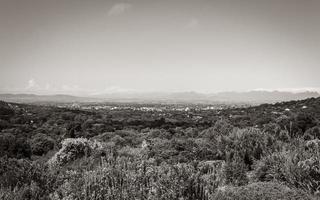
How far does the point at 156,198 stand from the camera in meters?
4.77

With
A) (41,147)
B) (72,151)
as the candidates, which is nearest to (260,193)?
(72,151)

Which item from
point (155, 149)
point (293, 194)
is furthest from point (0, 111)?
point (293, 194)

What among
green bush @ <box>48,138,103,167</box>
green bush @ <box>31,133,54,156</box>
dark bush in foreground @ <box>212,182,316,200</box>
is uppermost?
dark bush in foreground @ <box>212,182,316,200</box>

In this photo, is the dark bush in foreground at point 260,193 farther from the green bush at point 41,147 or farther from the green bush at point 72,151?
the green bush at point 41,147

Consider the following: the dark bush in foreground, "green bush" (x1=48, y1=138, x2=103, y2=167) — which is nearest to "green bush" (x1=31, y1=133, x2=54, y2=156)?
"green bush" (x1=48, y1=138, x2=103, y2=167)

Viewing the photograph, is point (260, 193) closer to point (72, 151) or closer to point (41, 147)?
point (72, 151)

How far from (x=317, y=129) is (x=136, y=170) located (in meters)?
14.1

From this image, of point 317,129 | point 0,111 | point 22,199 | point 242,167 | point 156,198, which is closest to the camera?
point 156,198

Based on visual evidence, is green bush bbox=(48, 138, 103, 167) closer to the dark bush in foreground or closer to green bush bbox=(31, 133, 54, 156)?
the dark bush in foreground

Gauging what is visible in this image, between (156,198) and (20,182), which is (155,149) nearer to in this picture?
(20,182)

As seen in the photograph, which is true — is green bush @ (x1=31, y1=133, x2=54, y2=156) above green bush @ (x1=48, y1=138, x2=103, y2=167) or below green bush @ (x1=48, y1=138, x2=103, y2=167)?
below

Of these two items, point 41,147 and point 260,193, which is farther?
point 41,147

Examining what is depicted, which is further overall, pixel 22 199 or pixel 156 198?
pixel 22 199

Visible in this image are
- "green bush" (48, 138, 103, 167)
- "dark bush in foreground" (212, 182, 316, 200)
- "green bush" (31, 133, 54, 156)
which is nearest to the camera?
"dark bush in foreground" (212, 182, 316, 200)
